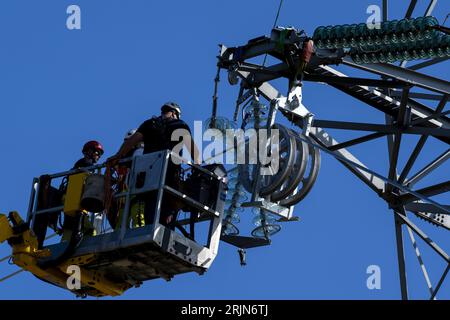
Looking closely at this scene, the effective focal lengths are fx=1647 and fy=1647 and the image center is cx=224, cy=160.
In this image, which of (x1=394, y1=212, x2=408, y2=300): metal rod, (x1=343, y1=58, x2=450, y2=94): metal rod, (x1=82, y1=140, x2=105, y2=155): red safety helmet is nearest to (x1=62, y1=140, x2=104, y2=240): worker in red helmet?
(x1=82, y1=140, x2=105, y2=155): red safety helmet

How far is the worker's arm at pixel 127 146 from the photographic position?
23.5 m

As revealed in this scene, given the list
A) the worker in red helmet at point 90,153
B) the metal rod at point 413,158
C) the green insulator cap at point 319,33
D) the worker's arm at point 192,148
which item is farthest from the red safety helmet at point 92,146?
the metal rod at point 413,158

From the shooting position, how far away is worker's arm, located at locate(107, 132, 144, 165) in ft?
77.2

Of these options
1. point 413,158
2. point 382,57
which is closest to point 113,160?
point 382,57

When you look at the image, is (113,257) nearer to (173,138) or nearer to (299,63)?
(173,138)

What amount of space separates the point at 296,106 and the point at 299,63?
0.74m

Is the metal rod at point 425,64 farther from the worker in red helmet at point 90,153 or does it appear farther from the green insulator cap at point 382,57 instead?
the worker in red helmet at point 90,153

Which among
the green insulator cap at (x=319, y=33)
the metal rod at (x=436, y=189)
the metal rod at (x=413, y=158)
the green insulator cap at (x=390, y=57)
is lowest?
the metal rod at (x=436, y=189)

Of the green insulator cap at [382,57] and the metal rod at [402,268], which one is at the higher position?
the green insulator cap at [382,57]

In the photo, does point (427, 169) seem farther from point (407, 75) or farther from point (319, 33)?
point (319, 33)

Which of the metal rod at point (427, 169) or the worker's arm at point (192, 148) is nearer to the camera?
the worker's arm at point (192, 148)

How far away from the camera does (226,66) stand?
27000 millimetres

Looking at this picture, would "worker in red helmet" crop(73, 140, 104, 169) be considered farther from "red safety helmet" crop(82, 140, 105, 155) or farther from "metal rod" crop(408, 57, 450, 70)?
"metal rod" crop(408, 57, 450, 70)

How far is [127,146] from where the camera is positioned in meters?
23.7
